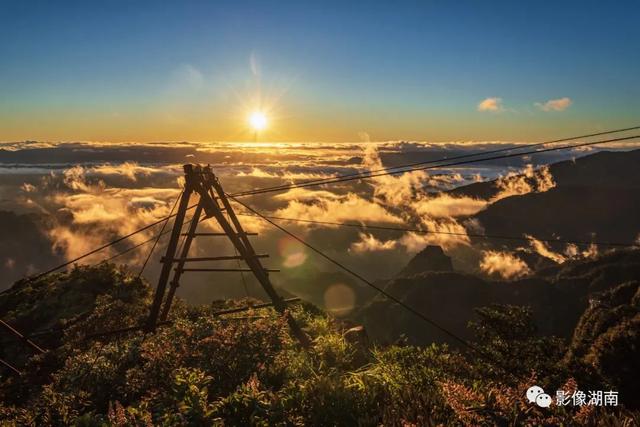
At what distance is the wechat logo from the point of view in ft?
20.2

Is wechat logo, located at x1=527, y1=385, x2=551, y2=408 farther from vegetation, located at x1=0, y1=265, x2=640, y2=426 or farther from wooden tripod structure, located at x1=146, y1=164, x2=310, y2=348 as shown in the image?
wooden tripod structure, located at x1=146, y1=164, x2=310, y2=348

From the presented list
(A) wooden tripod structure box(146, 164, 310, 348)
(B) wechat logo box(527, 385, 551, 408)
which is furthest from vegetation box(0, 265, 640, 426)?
(A) wooden tripod structure box(146, 164, 310, 348)

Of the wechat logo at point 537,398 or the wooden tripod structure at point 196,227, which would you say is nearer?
the wechat logo at point 537,398

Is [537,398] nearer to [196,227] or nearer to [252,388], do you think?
[252,388]

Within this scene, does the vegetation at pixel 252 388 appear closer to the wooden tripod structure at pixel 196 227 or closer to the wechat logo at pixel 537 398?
the wechat logo at pixel 537 398

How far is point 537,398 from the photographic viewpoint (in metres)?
6.24

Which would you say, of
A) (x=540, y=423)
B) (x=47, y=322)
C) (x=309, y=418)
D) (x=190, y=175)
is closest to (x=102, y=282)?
(x=47, y=322)

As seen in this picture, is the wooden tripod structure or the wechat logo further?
the wooden tripod structure

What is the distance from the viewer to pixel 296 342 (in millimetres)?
15188

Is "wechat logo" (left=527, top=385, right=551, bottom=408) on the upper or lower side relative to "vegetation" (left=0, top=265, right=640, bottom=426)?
upper

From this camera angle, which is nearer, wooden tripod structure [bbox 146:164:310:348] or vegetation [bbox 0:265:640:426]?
vegetation [bbox 0:265:640:426]

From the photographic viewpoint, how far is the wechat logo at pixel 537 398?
20.2 feet

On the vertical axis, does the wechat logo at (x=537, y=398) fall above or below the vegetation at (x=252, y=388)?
above

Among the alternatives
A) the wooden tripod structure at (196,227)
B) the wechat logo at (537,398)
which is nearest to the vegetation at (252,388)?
Result: the wechat logo at (537,398)
